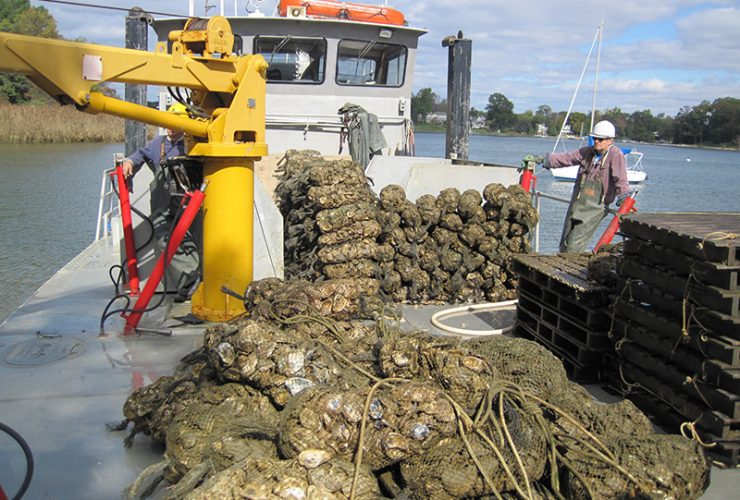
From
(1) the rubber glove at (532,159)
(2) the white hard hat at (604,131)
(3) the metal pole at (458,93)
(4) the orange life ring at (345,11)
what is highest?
(4) the orange life ring at (345,11)

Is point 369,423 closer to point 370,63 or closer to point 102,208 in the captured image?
point 102,208

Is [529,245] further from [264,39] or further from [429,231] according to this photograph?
[264,39]

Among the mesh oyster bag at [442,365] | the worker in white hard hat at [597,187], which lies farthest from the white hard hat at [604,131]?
the mesh oyster bag at [442,365]

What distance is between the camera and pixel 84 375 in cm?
506

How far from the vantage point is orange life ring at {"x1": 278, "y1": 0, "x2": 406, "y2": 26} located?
420 inches

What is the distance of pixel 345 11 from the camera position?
1062 cm

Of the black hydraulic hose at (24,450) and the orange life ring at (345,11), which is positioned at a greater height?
the orange life ring at (345,11)

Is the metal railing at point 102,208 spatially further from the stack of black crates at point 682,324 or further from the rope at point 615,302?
the stack of black crates at point 682,324

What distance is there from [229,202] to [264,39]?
17.6 feet

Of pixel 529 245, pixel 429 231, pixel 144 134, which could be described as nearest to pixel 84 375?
pixel 429 231

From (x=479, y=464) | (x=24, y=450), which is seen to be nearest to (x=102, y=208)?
(x=24, y=450)

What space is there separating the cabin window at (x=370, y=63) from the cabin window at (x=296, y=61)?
315 mm

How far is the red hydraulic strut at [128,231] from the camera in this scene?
6.66 meters

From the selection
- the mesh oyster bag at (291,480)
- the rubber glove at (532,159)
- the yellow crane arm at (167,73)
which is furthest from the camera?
the rubber glove at (532,159)
